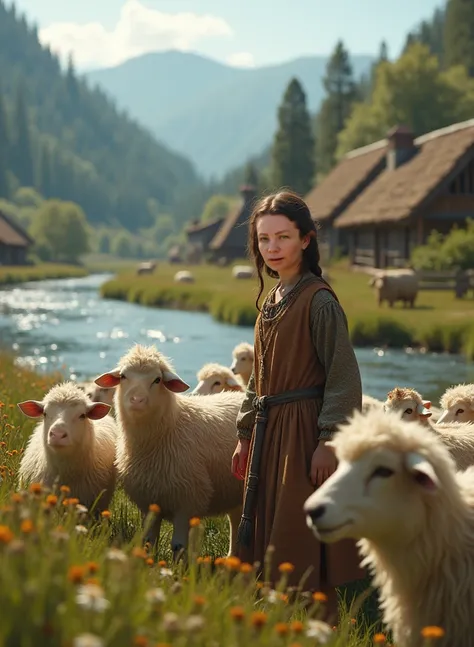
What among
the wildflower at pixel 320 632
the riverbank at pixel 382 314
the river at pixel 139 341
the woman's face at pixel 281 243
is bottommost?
the river at pixel 139 341

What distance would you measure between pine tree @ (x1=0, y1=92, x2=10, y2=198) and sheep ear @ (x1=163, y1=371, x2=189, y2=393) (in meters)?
160

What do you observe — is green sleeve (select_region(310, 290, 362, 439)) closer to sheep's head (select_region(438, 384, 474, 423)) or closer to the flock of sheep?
the flock of sheep

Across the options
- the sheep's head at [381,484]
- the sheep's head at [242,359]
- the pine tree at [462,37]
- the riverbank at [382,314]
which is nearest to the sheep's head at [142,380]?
the sheep's head at [381,484]

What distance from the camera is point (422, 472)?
3711 millimetres

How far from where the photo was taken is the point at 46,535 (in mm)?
3252

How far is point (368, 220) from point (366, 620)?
32575mm

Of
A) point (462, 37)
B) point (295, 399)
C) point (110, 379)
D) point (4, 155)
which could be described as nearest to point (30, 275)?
point (462, 37)

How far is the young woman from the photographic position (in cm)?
478

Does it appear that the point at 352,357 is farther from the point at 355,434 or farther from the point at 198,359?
the point at 198,359

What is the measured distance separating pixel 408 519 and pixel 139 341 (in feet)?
67.6

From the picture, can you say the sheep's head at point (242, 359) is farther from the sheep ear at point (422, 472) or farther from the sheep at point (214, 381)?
the sheep ear at point (422, 472)

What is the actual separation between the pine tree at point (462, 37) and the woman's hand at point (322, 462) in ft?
250

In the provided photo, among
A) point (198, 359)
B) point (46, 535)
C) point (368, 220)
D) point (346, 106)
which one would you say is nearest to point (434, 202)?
point (368, 220)

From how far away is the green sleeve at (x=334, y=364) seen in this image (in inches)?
185
